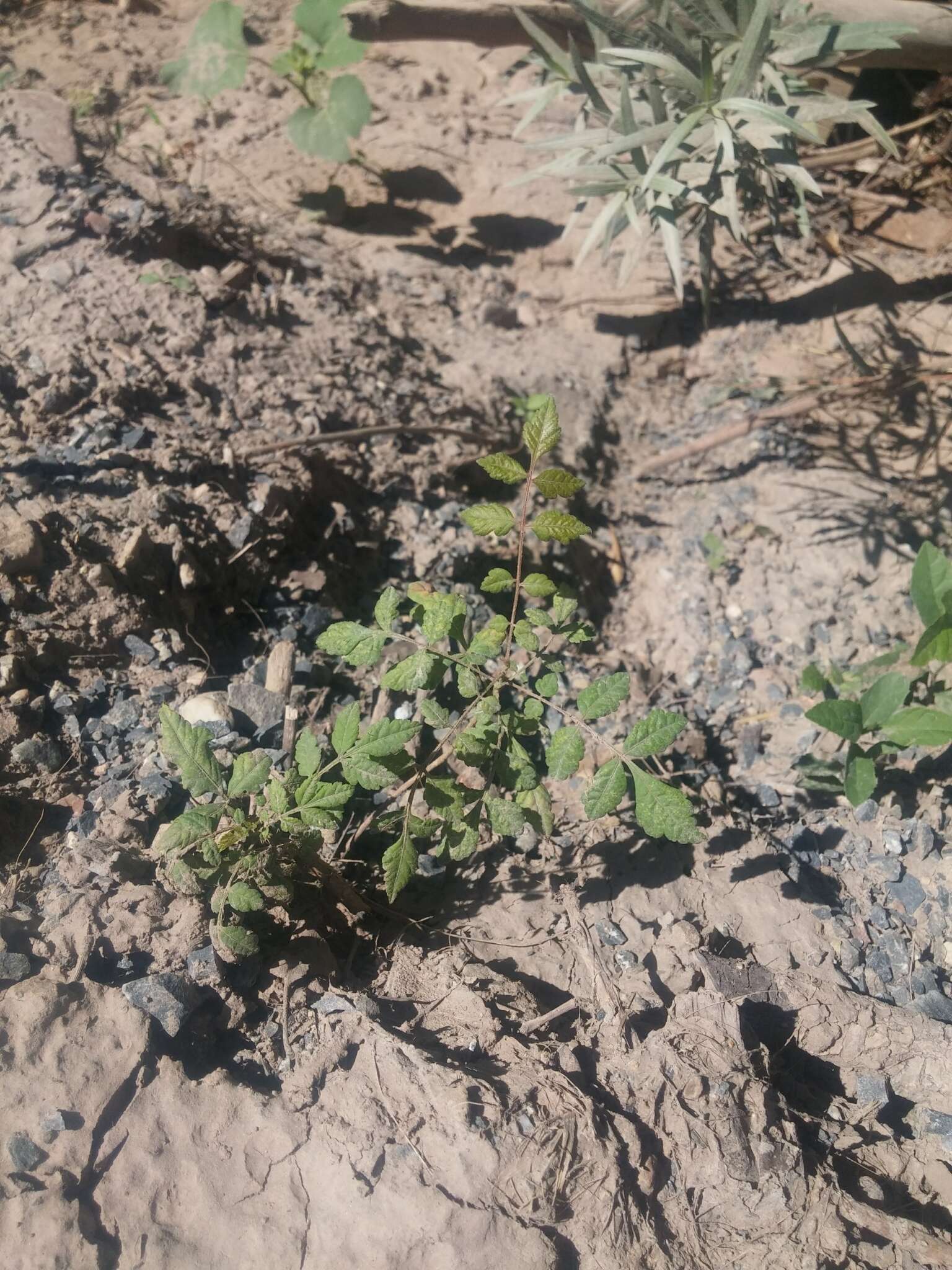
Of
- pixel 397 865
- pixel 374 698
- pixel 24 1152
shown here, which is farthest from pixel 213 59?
pixel 24 1152

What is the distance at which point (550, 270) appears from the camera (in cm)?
397

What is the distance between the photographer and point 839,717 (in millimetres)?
2010

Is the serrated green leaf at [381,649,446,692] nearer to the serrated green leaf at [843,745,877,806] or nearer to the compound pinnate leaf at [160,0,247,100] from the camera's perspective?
the serrated green leaf at [843,745,877,806]

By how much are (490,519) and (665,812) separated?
0.67 m

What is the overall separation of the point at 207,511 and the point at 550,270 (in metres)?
2.25

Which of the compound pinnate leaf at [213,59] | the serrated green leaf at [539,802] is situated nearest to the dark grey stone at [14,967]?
the serrated green leaf at [539,802]

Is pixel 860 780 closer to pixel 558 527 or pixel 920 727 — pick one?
pixel 920 727

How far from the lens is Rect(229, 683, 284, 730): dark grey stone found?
2186 millimetres

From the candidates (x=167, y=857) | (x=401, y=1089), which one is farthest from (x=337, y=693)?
(x=401, y=1089)

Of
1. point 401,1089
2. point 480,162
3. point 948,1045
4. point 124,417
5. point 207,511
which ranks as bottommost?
point 948,1045

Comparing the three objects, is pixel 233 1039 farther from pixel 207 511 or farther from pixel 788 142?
pixel 788 142

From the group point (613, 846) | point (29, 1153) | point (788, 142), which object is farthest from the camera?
point (788, 142)

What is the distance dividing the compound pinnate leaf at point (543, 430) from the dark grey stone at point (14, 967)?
4.46 feet

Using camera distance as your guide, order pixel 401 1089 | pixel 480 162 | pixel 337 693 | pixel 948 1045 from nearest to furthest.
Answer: pixel 401 1089
pixel 948 1045
pixel 337 693
pixel 480 162
